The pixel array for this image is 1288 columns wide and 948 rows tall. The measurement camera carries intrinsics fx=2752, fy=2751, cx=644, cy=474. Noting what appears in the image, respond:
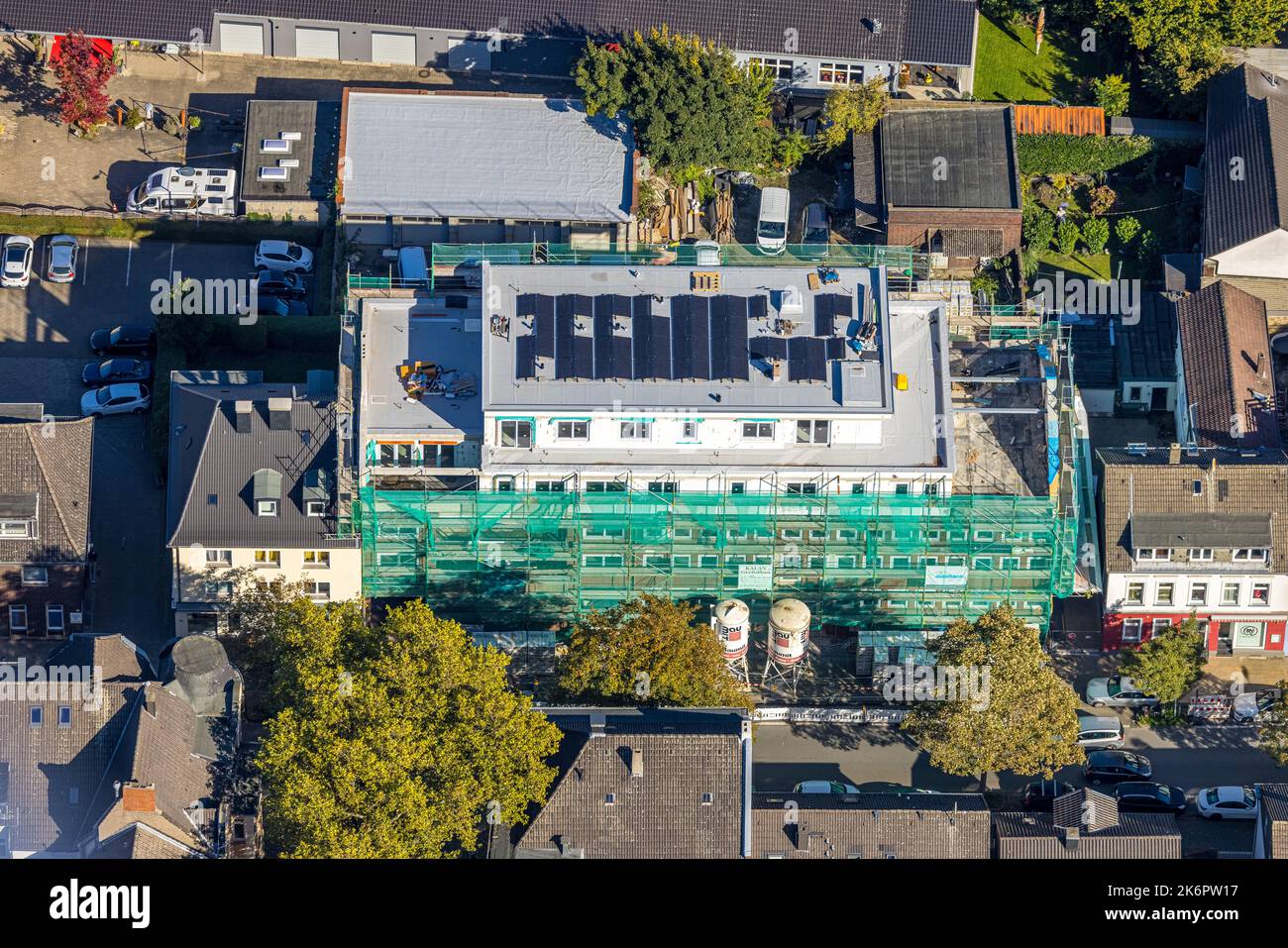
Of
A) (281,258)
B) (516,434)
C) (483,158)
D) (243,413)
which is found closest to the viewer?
(516,434)

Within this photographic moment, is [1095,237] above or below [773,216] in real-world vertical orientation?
below

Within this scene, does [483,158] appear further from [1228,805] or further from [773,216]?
[1228,805]

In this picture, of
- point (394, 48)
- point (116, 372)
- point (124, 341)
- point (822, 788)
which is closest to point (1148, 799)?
point (822, 788)

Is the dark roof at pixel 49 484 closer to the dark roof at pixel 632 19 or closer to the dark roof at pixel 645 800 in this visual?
the dark roof at pixel 645 800

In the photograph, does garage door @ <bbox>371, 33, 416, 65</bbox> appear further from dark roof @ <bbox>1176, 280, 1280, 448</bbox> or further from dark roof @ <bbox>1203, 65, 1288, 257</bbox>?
dark roof @ <bbox>1176, 280, 1280, 448</bbox>

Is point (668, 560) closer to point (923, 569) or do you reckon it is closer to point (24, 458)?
point (923, 569)
